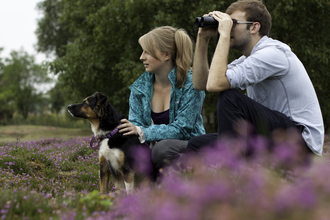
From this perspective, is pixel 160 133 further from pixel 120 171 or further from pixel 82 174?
pixel 82 174

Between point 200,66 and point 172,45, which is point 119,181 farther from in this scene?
point 172,45

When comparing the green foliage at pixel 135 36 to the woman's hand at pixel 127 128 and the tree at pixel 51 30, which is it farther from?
the tree at pixel 51 30

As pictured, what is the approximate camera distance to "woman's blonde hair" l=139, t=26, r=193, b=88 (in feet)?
14.9

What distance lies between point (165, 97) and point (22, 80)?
51.2m

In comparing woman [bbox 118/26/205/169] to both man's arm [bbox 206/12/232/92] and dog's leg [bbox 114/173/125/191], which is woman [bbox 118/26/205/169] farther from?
man's arm [bbox 206/12/232/92]

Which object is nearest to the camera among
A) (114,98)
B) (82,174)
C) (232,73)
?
(232,73)

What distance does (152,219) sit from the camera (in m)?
1.65

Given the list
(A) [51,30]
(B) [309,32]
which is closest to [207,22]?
(B) [309,32]

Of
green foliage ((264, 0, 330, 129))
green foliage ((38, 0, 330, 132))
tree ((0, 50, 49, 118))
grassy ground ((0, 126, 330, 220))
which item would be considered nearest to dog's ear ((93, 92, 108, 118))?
grassy ground ((0, 126, 330, 220))

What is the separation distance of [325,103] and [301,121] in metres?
12.7

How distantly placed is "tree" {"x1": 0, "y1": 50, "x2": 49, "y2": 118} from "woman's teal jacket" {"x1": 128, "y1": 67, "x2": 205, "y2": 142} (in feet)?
156

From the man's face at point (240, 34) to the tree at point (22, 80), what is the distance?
4863 centimetres

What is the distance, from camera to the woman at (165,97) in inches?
175

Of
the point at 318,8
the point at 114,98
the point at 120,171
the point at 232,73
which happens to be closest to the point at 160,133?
→ the point at 120,171
